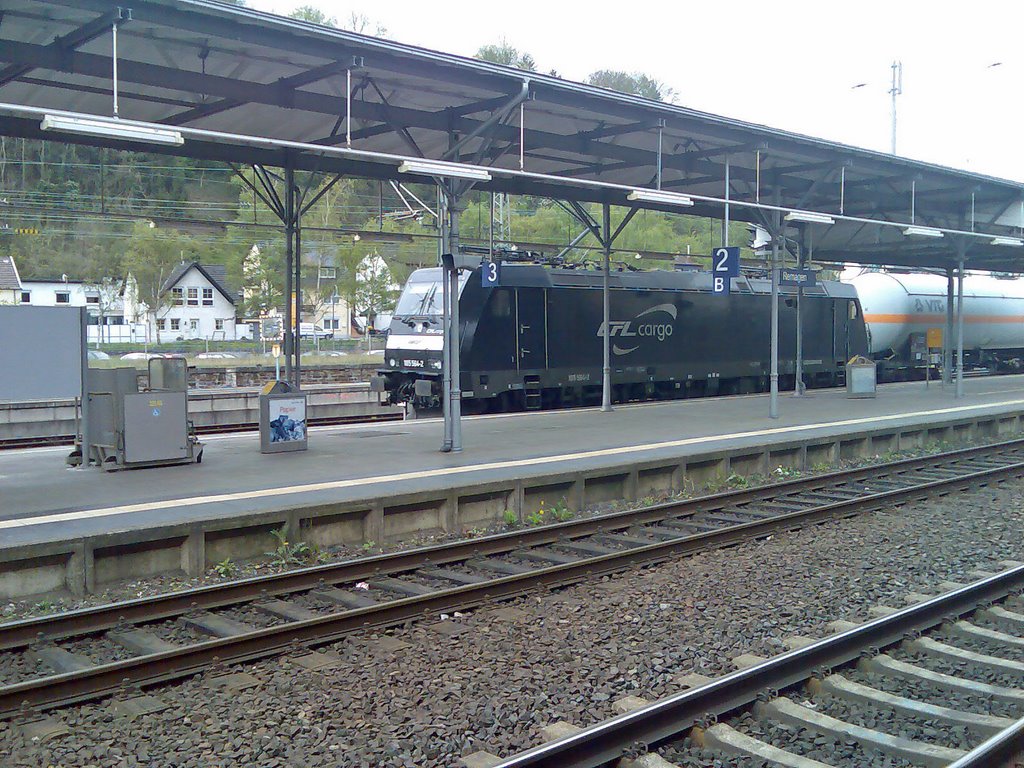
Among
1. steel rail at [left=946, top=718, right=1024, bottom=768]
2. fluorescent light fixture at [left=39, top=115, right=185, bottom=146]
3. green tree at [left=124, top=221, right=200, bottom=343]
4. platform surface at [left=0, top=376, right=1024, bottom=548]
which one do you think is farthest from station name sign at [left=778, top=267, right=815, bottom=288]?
→ green tree at [left=124, top=221, right=200, bottom=343]

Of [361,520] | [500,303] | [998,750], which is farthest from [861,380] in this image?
[998,750]

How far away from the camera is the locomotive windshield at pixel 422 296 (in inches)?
787

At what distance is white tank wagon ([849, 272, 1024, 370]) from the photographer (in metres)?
32.2

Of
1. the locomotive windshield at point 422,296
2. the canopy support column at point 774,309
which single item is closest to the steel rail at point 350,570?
the canopy support column at point 774,309

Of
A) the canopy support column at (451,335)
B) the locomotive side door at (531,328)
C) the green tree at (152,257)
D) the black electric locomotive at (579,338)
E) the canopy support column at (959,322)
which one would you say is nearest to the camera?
the canopy support column at (451,335)

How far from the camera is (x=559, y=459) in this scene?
12.4m

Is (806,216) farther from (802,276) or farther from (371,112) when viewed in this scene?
(371,112)

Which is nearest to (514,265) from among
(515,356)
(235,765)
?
Result: (515,356)

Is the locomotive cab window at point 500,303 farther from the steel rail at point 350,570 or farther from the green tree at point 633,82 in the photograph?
the green tree at point 633,82

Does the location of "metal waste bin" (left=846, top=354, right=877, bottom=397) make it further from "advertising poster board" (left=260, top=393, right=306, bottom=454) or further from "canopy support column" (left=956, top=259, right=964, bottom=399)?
"advertising poster board" (left=260, top=393, right=306, bottom=454)

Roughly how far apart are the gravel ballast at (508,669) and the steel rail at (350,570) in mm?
1302

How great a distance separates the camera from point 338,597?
7.43 metres

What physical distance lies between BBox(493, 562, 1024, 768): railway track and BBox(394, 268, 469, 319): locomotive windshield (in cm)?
1440

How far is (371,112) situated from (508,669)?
947 centimetres
